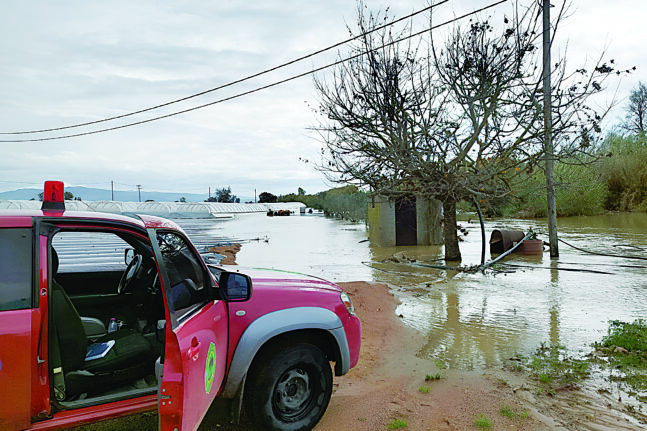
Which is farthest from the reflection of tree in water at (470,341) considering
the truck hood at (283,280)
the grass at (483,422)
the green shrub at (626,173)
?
the green shrub at (626,173)

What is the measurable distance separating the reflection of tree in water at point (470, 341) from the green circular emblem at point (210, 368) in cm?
360

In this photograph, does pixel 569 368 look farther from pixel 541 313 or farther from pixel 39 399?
pixel 39 399

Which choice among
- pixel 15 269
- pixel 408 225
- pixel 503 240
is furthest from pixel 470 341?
pixel 408 225

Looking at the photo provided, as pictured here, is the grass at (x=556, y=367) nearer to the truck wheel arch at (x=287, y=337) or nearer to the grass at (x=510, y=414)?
A: the grass at (x=510, y=414)

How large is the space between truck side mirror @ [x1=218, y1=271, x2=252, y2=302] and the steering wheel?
105cm

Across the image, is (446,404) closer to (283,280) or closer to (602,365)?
(283,280)

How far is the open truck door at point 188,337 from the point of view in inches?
86.1

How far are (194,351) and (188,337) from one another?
0.08 metres

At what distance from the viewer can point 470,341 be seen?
6543 millimetres

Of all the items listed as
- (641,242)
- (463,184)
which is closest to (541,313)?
(463,184)

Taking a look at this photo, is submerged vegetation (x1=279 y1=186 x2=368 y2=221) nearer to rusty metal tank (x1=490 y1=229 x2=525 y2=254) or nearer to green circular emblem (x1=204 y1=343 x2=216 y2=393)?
rusty metal tank (x1=490 y1=229 x2=525 y2=254)

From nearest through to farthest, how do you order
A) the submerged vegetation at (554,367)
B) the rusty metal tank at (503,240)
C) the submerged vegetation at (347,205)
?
the submerged vegetation at (554,367) < the rusty metal tank at (503,240) < the submerged vegetation at (347,205)

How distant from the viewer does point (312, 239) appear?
23797mm

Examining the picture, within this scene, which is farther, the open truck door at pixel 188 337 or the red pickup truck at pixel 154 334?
the red pickup truck at pixel 154 334
